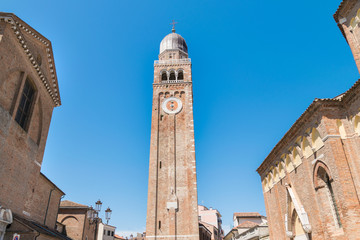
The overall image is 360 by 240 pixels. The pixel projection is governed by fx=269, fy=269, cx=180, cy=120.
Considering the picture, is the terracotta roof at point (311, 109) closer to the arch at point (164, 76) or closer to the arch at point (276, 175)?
the arch at point (276, 175)

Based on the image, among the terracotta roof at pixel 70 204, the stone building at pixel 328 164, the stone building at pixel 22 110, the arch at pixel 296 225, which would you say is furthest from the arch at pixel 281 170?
the terracotta roof at pixel 70 204

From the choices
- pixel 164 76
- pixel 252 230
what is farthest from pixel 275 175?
pixel 164 76

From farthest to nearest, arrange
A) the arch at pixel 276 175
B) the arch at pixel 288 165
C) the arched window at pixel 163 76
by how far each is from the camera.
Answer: the arched window at pixel 163 76 → the arch at pixel 276 175 → the arch at pixel 288 165

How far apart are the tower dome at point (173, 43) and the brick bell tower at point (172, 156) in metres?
0.73

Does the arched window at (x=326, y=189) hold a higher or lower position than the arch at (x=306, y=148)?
lower

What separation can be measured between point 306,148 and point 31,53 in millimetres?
14321

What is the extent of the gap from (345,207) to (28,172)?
14.5 m

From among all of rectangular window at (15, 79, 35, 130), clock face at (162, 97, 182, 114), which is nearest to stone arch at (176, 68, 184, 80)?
clock face at (162, 97, 182, 114)

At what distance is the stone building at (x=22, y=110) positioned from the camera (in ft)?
37.7

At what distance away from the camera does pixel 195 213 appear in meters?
25.3

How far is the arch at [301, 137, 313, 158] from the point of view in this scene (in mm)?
12656

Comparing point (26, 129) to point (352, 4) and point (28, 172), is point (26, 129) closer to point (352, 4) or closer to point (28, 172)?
point (28, 172)

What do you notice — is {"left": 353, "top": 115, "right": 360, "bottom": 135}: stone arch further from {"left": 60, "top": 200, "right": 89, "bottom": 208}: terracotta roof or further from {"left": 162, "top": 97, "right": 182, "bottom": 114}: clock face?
{"left": 60, "top": 200, "right": 89, "bottom": 208}: terracotta roof

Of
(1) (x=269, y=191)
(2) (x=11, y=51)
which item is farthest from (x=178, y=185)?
(2) (x=11, y=51)
